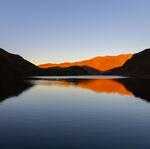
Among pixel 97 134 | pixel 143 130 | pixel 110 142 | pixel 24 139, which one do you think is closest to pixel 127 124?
pixel 143 130

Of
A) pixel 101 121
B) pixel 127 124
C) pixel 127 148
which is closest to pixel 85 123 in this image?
pixel 101 121

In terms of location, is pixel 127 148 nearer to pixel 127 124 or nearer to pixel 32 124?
pixel 127 124

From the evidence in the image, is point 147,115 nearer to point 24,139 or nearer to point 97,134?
point 97,134

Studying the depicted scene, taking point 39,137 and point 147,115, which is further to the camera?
point 147,115

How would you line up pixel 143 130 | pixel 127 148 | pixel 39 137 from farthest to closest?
pixel 143 130 → pixel 39 137 → pixel 127 148

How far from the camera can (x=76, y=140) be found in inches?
968

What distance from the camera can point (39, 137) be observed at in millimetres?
25672

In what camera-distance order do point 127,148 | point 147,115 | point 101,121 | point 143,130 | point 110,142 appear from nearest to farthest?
point 127,148 → point 110,142 → point 143,130 → point 101,121 → point 147,115

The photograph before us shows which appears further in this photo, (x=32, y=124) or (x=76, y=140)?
(x=32, y=124)

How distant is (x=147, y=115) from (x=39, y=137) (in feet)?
68.7

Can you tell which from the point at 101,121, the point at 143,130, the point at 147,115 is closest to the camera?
the point at 143,130

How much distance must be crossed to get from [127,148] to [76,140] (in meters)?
4.94

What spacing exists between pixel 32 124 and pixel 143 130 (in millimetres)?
13349

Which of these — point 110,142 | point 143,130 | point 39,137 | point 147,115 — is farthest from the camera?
point 147,115
